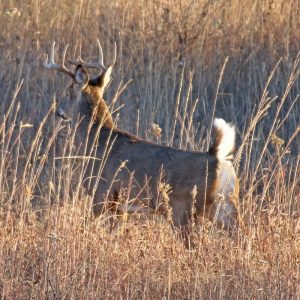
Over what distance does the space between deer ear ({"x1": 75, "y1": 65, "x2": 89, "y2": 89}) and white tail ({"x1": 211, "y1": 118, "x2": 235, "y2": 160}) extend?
1.69 metres

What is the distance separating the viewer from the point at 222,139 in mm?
6336

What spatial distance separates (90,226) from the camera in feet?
19.3

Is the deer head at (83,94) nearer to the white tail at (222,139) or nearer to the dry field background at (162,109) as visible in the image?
the dry field background at (162,109)

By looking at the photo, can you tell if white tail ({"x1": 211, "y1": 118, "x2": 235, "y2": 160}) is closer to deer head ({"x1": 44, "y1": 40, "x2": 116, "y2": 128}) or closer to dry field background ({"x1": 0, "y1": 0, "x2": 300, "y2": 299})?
dry field background ({"x1": 0, "y1": 0, "x2": 300, "y2": 299})

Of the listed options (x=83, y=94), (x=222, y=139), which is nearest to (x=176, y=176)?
(x=222, y=139)

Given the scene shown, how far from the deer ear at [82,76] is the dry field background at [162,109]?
1.62 ft

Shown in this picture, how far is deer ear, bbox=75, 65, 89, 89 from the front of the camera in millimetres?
7789

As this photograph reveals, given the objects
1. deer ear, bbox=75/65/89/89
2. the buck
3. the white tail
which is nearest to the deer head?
deer ear, bbox=75/65/89/89

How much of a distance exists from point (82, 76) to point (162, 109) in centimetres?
219

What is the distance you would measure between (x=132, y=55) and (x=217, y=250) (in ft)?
16.3

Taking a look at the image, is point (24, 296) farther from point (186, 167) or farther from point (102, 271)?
point (186, 167)

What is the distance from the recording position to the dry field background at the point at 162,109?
570cm

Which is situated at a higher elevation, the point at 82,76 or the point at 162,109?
the point at 82,76

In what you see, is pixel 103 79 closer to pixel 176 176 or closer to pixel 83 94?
pixel 83 94
